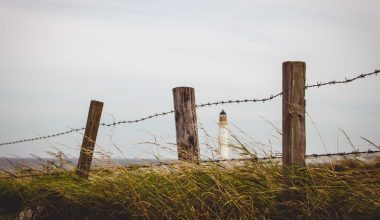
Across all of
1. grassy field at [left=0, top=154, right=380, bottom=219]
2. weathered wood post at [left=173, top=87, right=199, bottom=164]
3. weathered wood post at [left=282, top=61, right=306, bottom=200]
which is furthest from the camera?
weathered wood post at [left=173, top=87, right=199, bottom=164]

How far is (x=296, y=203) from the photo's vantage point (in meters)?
2.99

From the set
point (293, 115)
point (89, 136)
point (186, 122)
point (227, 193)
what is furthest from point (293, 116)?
point (89, 136)

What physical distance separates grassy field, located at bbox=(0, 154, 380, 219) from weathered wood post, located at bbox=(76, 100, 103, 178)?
62cm

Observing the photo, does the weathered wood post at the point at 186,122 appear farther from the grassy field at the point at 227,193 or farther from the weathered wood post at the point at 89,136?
the weathered wood post at the point at 89,136

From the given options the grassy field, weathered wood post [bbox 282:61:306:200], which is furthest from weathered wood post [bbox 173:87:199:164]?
weathered wood post [bbox 282:61:306:200]

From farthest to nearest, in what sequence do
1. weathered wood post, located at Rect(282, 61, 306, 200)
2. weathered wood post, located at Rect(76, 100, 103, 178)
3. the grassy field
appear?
weathered wood post, located at Rect(76, 100, 103, 178) → weathered wood post, located at Rect(282, 61, 306, 200) → the grassy field

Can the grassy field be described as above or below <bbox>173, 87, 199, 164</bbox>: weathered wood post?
below

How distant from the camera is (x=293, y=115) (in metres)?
3.27

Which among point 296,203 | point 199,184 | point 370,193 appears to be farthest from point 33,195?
point 370,193

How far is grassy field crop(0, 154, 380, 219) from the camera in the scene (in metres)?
2.87

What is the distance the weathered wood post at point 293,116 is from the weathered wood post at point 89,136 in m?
2.54

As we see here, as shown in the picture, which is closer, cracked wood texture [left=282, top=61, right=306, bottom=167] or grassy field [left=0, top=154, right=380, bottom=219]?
grassy field [left=0, top=154, right=380, bottom=219]

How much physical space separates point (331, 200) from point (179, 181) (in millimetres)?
1268

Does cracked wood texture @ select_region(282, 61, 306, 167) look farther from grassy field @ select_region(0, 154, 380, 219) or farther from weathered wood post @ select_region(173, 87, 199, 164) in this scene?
weathered wood post @ select_region(173, 87, 199, 164)
